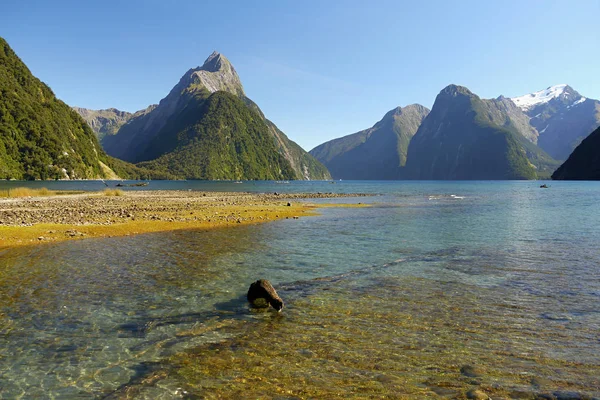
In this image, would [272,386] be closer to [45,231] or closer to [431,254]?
[431,254]

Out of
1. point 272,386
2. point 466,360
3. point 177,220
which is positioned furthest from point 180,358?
point 177,220

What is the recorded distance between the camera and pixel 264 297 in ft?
48.3

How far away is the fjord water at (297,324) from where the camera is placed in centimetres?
905

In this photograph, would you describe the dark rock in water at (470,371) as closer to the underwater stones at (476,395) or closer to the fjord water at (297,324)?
the fjord water at (297,324)

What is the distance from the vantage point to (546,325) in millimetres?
12758

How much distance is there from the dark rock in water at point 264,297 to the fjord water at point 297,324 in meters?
0.61

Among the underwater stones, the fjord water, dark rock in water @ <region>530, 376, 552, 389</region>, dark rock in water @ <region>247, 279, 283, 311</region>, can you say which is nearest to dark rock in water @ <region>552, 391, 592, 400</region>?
the fjord water

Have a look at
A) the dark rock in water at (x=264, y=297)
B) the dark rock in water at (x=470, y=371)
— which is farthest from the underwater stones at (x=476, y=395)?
the dark rock in water at (x=264, y=297)

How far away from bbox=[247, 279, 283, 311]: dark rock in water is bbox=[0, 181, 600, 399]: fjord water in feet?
1.99

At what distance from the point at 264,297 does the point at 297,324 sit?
7.69ft

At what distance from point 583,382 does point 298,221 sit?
3706cm

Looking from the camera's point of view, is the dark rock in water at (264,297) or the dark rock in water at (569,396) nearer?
the dark rock in water at (569,396)

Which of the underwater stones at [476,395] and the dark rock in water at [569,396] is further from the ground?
the dark rock in water at [569,396]

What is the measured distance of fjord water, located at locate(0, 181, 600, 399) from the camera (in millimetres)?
9047
